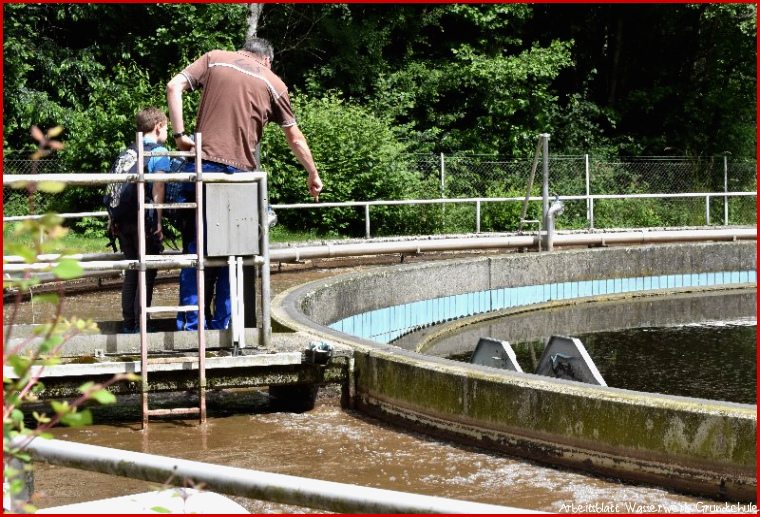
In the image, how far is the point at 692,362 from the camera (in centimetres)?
1004

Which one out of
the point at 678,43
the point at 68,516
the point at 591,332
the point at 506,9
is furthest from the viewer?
the point at 678,43

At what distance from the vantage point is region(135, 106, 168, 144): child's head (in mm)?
7176

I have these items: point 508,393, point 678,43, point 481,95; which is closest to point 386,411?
point 508,393

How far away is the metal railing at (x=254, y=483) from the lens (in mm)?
2053

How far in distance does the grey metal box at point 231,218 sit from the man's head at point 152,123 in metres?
0.76

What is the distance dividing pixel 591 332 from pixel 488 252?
20.2ft

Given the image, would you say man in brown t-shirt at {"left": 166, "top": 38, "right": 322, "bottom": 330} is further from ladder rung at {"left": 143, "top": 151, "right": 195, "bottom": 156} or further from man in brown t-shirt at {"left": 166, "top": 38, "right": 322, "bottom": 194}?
ladder rung at {"left": 143, "top": 151, "right": 195, "bottom": 156}

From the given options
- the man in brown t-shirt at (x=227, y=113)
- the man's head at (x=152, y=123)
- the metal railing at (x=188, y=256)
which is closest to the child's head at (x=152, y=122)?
the man's head at (x=152, y=123)

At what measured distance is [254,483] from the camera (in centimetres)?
221

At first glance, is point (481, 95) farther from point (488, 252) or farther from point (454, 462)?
point (454, 462)

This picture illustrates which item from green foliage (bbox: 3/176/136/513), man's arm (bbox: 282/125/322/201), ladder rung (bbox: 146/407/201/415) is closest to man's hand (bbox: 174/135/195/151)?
man's arm (bbox: 282/125/322/201)

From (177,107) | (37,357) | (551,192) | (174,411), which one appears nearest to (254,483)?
(37,357)

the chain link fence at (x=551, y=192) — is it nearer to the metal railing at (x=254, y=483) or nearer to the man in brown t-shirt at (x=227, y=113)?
the man in brown t-shirt at (x=227, y=113)

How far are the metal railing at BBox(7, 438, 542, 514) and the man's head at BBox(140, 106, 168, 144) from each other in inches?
193
